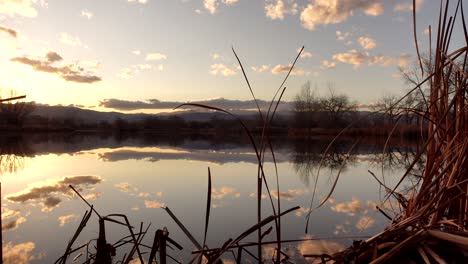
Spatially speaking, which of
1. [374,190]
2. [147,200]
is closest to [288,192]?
[374,190]

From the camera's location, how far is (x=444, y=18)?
863 mm

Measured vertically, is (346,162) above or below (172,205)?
above

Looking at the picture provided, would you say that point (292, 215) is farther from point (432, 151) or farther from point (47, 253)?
point (432, 151)

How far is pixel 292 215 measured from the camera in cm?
372

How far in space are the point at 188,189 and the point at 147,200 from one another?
3.44 feet

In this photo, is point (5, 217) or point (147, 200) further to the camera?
point (147, 200)

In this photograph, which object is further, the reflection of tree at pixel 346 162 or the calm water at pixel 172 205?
the reflection of tree at pixel 346 162

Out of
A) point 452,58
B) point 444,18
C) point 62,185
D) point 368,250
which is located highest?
point 444,18

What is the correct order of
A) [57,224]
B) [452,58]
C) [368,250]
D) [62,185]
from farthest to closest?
[62,185]
[57,224]
[452,58]
[368,250]

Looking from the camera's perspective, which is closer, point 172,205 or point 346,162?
point 346,162

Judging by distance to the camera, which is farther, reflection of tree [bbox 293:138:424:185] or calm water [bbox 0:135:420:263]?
reflection of tree [bbox 293:138:424:185]

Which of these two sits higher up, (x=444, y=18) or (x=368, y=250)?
(x=444, y=18)

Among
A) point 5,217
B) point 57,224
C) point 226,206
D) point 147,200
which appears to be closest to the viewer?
point 57,224

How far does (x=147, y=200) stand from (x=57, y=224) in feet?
4.25
